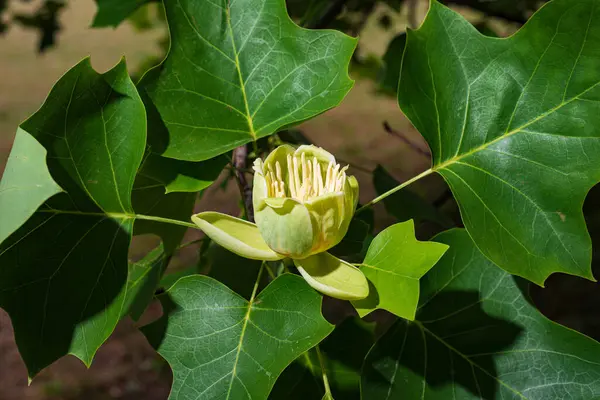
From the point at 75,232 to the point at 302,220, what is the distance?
217 millimetres

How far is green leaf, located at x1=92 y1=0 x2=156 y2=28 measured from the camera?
1141 mm

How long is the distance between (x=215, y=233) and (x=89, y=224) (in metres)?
0.13

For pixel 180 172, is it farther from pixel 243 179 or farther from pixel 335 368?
pixel 335 368

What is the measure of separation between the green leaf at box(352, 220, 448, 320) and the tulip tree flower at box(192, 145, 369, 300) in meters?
0.02

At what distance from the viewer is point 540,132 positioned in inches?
24.0

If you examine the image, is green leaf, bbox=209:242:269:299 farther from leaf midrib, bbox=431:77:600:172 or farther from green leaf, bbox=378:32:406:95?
green leaf, bbox=378:32:406:95

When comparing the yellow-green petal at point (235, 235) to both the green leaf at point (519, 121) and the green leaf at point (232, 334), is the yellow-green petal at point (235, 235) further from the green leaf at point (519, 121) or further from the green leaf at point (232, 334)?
the green leaf at point (519, 121)

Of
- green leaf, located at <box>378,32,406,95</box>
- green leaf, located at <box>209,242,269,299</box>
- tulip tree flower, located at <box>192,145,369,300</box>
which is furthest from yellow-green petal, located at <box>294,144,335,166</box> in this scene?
green leaf, located at <box>378,32,406,95</box>

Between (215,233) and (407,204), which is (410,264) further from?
(407,204)

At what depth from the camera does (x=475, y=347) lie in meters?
0.65

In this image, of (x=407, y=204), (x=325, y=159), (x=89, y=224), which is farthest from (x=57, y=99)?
(x=407, y=204)

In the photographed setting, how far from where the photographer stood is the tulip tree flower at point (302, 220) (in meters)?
0.52

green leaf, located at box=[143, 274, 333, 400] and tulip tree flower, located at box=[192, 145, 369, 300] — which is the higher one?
tulip tree flower, located at box=[192, 145, 369, 300]

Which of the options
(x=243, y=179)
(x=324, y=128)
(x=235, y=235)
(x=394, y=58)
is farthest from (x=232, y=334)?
(x=324, y=128)
